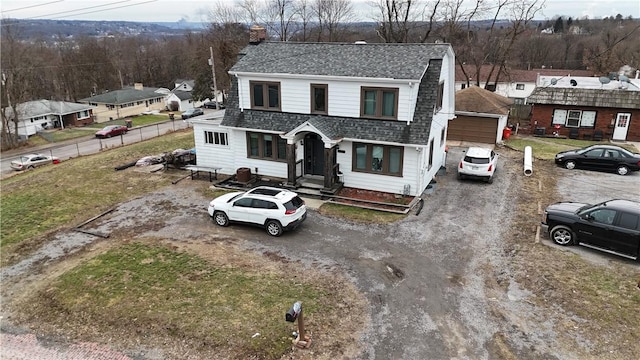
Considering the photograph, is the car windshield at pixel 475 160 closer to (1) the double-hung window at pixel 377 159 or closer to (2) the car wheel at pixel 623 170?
(1) the double-hung window at pixel 377 159

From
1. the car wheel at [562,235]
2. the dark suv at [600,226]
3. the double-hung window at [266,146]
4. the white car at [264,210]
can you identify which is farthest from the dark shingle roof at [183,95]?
the car wheel at [562,235]

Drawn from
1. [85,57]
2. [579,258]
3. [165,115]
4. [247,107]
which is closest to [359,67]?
[247,107]

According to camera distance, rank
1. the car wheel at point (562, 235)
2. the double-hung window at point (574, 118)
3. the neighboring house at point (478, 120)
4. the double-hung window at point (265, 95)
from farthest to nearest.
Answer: the double-hung window at point (574, 118), the neighboring house at point (478, 120), the double-hung window at point (265, 95), the car wheel at point (562, 235)

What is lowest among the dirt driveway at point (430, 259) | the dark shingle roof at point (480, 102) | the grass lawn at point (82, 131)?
the grass lawn at point (82, 131)

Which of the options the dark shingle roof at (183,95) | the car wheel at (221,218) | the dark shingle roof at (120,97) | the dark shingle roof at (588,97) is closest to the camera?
the car wheel at (221,218)

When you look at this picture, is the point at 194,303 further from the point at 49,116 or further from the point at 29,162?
the point at 49,116
